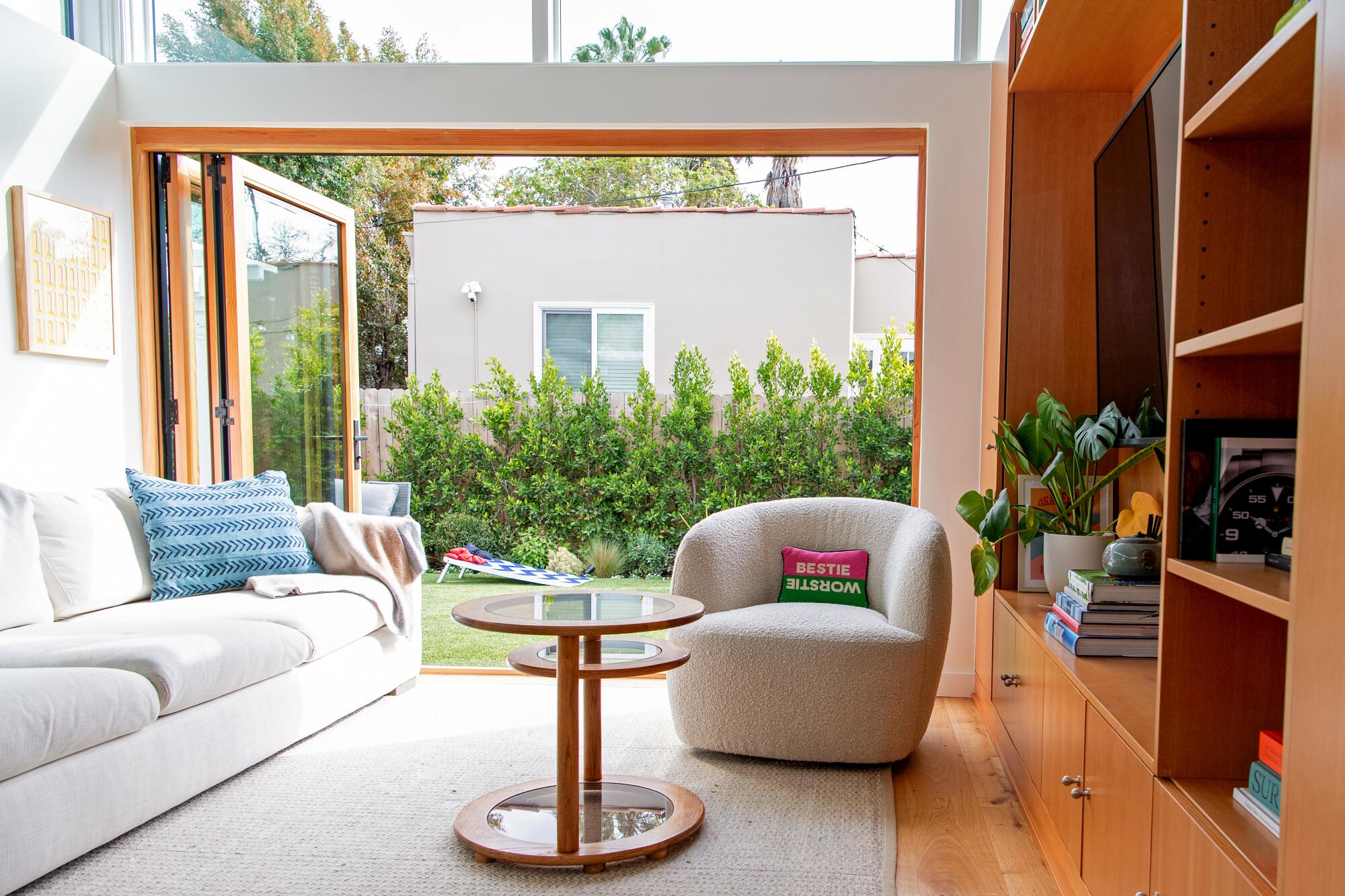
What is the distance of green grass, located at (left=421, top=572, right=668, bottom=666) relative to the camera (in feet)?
16.5

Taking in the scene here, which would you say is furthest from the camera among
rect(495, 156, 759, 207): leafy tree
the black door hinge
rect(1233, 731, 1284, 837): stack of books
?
rect(495, 156, 759, 207): leafy tree

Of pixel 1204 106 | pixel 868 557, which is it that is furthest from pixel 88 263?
pixel 1204 106

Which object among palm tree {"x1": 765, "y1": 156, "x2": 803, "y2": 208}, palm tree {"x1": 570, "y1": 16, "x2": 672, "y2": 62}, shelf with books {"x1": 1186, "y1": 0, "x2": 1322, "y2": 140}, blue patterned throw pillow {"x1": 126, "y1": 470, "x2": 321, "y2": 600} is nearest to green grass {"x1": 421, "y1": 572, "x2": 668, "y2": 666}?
blue patterned throw pillow {"x1": 126, "y1": 470, "x2": 321, "y2": 600}

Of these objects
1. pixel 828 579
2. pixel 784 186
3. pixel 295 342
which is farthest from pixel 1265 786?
pixel 784 186

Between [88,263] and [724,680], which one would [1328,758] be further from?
[88,263]

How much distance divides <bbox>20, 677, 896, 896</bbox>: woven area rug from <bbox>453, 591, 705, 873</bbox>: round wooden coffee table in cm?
5

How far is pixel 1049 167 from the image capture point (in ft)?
11.2

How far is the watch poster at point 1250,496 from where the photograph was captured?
1.51m

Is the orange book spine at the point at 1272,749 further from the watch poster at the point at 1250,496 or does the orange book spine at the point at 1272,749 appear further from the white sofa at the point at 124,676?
the white sofa at the point at 124,676

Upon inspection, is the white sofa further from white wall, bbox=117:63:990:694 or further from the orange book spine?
the orange book spine

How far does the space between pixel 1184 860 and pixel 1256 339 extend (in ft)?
2.42

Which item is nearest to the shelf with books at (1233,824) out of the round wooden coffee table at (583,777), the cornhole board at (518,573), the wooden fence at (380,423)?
the round wooden coffee table at (583,777)

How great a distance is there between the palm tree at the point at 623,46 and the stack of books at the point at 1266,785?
3.27m

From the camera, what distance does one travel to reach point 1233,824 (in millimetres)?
1387
